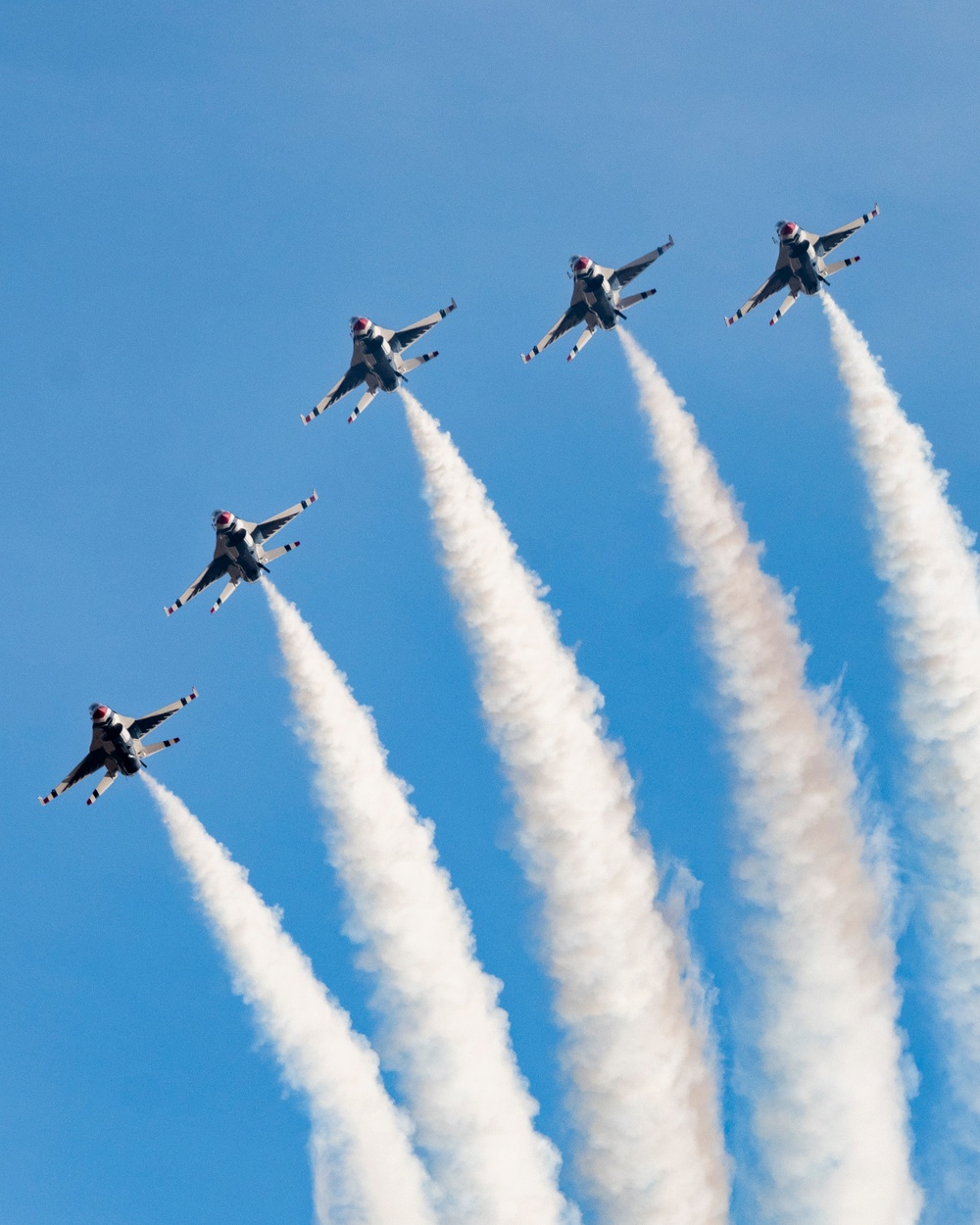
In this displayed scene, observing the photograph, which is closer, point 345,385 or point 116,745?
point 116,745

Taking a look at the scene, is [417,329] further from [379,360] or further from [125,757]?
[125,757]

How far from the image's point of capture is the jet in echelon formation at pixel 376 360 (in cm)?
7775

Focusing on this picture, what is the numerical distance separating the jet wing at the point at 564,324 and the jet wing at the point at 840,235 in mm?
14294

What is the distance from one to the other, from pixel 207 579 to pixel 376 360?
16.6 m

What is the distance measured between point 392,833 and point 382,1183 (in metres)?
17.6

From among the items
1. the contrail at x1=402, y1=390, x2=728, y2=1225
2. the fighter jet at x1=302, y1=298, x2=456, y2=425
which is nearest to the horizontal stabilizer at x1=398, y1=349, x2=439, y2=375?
the fighter jet at x1=302, y1=298, x2=456, y2=425

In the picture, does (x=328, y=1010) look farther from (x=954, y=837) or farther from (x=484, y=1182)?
(x=954, y=837)

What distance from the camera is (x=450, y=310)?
85562 millimetres

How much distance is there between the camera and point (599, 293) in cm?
8394

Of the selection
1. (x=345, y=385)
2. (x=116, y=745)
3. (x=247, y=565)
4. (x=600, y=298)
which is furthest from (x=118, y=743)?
(x=600, y=298)

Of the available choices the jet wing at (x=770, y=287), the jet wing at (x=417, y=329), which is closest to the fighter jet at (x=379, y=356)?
the jet wing at (x=417, y=329)

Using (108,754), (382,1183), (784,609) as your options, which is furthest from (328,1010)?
(784,609)

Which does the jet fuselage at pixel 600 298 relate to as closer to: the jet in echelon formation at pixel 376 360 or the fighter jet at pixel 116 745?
the jet in echelon formation at pixel 376 360

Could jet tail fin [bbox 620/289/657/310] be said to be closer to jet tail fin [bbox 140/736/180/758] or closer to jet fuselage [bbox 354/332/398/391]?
jet fuselage [bbox 354/332/398/391]
